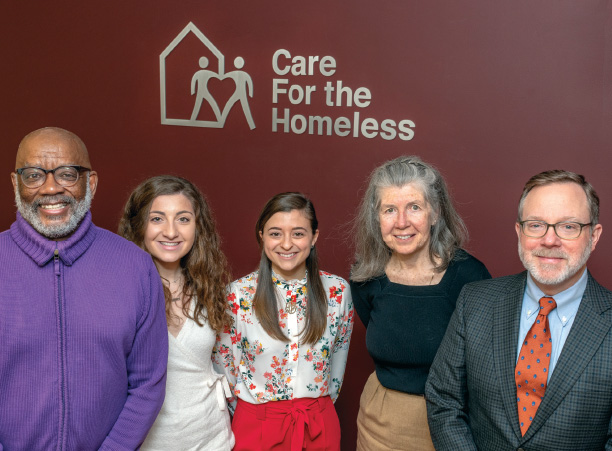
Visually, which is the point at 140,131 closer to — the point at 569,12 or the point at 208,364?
the point at 208,364

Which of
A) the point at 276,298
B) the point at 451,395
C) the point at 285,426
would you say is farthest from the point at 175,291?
the point at 451,395

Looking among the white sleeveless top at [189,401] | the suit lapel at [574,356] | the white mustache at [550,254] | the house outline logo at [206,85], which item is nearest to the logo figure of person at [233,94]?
the house outline logo at [206,85]

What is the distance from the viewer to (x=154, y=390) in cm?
228

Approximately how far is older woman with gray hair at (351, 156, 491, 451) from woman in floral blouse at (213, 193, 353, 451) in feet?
0.62

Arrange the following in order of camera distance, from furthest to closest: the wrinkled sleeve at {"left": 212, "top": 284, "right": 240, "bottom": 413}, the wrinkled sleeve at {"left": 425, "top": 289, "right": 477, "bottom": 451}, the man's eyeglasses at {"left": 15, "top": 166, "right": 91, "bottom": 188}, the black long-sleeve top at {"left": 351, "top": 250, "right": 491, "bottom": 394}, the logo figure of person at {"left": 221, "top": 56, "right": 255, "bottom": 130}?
the logo figure of person at {"left": 221, "top": 56, "right": 255, "bottom": 130}, the wrinkled sleeve at {"left": 212, "top": 284, "right": 240, "bottom": 413}, the black long-sleeve top at {"left": 351, "top": 250, "right": 491, "bottom": 394}, the wrinkled sleeve at {"left": 425, "top": 289, "right": 477, "bottom": 451}, the man's eyeglasses at {"left": 15, "top": 166, "right": 91, "bottom": 188}

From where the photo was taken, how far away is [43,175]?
6.95 ft

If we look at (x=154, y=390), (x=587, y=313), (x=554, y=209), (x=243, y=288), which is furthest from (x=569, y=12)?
(x=154, y=390)

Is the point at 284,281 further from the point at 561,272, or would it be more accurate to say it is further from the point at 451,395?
the point at 561,272

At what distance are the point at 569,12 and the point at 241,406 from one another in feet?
7.18

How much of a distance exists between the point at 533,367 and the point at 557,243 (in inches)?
14.6

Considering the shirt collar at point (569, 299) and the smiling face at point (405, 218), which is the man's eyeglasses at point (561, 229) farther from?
the smiling face at point (405, 218)

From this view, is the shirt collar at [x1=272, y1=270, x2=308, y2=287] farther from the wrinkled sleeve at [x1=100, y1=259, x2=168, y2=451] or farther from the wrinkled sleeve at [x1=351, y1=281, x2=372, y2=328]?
the wrinkled sleeve at [x1=100, y1=259, x2=168, y2=451]

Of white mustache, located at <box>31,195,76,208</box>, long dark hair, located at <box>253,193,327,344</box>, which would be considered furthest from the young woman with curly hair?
white mustache, located at <box>31,195,76,208</box>

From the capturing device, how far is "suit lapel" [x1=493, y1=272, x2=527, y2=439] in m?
2.11
